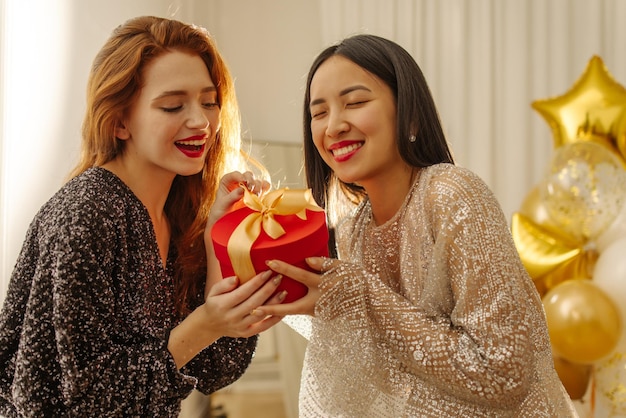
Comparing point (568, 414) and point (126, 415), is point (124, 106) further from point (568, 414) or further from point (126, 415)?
point (568, 414)

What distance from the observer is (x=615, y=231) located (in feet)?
8.06

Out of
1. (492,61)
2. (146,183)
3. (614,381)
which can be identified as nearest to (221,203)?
(146,183)

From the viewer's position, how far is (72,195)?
4.39 ft

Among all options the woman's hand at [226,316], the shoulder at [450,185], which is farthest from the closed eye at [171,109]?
the shoulder at [450,185]

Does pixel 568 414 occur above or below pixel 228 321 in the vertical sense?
below

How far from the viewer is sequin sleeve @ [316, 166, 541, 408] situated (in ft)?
3.93

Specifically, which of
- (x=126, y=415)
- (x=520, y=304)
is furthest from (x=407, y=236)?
(x=126, y=415)

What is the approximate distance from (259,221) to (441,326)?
359 mm

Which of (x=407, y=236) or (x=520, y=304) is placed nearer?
(x=520, y=304)

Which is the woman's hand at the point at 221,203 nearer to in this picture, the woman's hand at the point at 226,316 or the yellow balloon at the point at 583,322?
the woman's hand at the point at 226,316

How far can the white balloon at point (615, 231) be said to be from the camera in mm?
2443

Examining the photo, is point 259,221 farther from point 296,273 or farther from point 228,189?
point 228,189

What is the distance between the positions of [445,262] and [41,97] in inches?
50.3

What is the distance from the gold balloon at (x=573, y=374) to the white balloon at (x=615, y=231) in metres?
0.43
